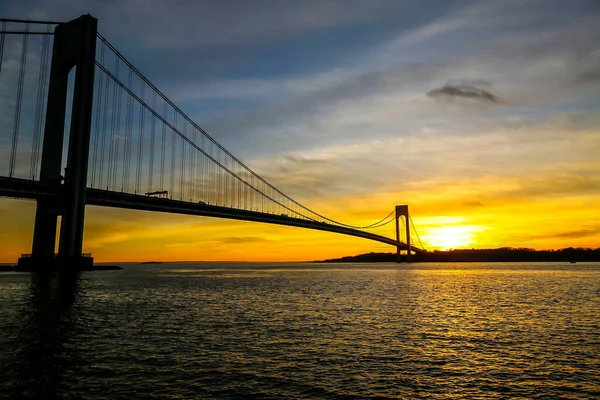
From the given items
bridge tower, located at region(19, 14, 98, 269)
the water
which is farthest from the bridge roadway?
the water

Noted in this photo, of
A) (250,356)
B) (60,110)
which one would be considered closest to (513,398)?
(250,356)

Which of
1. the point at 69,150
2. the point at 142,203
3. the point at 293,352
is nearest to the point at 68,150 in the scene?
the point at 69,150

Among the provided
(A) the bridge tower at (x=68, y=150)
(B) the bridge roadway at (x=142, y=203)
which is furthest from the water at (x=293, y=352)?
(B) the bridge roadway at (x=142, y=203)

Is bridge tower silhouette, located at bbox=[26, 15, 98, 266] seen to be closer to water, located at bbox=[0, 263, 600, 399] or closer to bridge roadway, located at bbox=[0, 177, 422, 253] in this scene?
bridge roadway, located at bbox=[0, 177, 422, 253]

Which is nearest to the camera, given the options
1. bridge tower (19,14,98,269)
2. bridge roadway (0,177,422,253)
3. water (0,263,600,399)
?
water (0,263,600,399)

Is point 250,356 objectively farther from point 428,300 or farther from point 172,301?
point 428,300

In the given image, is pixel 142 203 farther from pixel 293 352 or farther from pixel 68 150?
pixel 293 352
